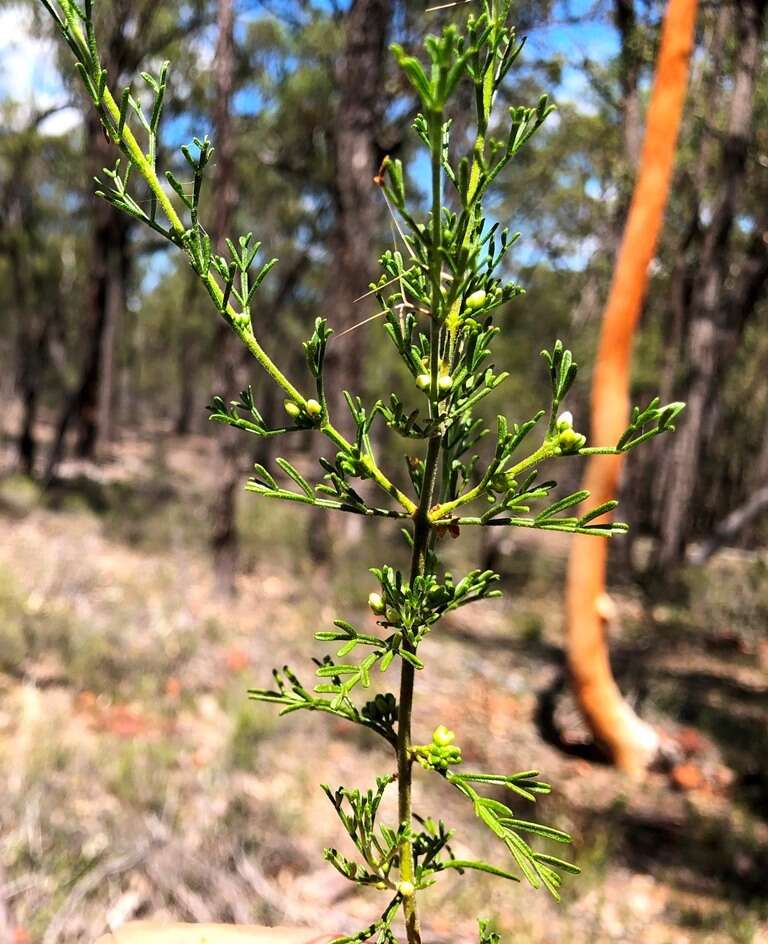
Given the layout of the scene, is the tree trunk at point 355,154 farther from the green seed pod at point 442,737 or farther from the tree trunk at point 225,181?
the green seed pod at point 442,737

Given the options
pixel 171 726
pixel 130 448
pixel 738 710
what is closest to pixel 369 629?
pixel 171 726

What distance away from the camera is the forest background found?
11.5ft

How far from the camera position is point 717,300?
10.5 m

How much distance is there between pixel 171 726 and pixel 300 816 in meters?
1.25

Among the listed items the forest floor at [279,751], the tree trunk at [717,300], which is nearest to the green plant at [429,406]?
the forest floor at [279,751]

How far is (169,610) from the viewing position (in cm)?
677

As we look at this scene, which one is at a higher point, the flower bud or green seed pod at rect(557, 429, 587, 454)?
green seed pod at rect(557, 429, 587, 454)

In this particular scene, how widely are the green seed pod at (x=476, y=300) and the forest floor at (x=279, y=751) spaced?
104 centimetres

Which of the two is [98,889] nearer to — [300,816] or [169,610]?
[300,816]

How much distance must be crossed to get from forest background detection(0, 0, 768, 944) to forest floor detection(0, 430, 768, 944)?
2 cm

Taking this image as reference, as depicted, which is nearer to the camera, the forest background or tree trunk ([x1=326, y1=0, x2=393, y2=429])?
the forest background

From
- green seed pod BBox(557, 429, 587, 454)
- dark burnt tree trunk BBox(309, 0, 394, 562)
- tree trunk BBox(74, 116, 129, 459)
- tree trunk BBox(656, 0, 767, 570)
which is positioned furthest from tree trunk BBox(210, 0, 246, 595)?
green seed pod BBox(557, 429, 587, 454)

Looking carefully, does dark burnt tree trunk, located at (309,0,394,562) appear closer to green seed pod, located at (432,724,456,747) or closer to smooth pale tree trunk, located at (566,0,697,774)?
smooth pale tree trunk, located at (566,0,697,774)

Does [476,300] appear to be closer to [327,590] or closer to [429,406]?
[429,406]
